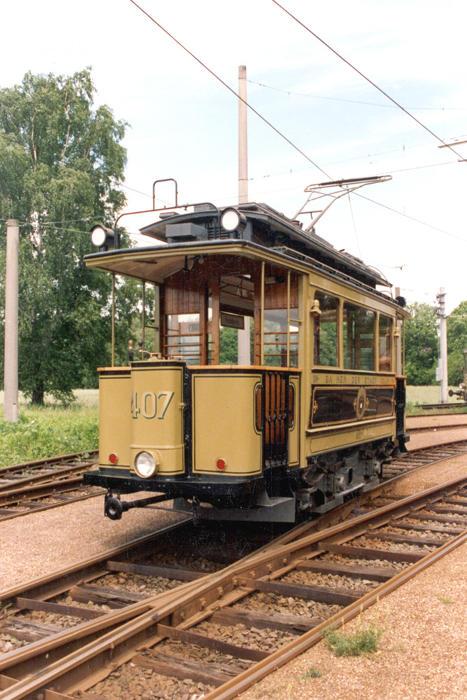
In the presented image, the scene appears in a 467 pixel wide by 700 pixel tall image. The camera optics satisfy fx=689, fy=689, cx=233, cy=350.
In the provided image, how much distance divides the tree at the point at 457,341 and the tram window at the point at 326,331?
6853 centimetres

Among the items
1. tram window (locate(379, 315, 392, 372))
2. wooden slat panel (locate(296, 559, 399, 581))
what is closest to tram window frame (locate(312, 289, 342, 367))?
tram window (locate(379, 315, 392, 372))

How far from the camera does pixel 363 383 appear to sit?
901 centimetres

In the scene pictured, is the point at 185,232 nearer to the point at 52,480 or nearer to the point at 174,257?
the point at 174,257

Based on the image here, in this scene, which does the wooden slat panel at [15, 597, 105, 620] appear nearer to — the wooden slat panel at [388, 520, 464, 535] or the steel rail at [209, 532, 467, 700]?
the steel rail at [209, 532, 467, 700]

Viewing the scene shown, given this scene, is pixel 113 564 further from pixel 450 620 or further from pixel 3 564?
pixel 450 620

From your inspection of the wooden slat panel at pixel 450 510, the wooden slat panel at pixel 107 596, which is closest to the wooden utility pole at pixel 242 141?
the wooden slat panel at pixel 450 510

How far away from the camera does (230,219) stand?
21.0ft

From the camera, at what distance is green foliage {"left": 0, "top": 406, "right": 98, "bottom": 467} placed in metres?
13.3

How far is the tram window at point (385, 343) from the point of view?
9.83 meters

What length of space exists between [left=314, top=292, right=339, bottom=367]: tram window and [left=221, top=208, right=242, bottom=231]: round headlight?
1.54 meters

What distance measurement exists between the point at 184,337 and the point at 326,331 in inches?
62.9

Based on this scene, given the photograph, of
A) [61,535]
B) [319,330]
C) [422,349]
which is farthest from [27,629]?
[422,349]

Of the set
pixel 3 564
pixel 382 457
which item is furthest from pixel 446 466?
pixel 3 564

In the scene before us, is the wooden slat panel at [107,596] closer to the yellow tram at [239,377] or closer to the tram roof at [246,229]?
the yellow tram at [239,377]
